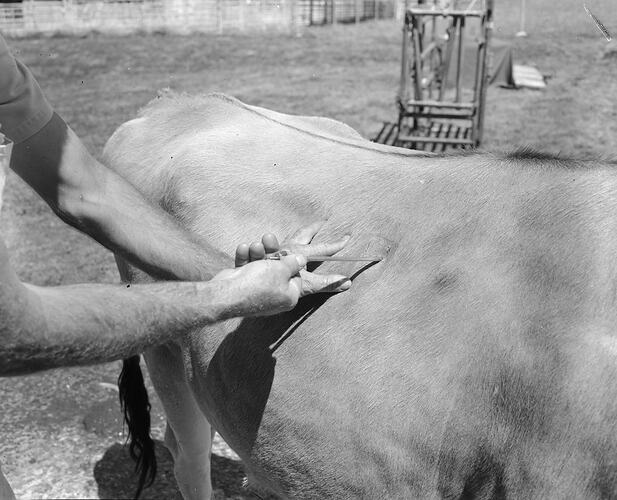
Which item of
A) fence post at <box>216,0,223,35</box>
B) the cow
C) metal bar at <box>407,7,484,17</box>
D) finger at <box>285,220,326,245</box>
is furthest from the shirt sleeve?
fence post at <box>216,0,223,35</box>

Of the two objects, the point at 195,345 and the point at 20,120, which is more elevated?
the point at 20,120

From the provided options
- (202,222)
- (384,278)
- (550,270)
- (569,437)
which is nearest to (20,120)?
(202,222)

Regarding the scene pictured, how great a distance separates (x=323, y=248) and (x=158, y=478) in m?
1.91

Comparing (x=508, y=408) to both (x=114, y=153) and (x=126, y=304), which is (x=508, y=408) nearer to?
(x=126, y=304)

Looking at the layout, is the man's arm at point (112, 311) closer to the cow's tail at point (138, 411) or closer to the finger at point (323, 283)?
the finger at point (323, 283)

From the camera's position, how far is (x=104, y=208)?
83.4 inches

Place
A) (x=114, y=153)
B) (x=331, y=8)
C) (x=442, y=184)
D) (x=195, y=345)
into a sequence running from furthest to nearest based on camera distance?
(x=331, y=8) → (x=114, y=153) → (x=195, y=345) → (x=442, y=184)

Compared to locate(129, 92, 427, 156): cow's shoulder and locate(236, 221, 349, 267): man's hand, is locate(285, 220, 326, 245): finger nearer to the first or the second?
locate(236, 221, 349, 267): man's hand

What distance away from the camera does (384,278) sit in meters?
2.10

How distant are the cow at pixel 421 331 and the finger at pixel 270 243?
0.84 ft

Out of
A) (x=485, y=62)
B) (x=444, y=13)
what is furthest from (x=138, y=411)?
(x=485, y=62)

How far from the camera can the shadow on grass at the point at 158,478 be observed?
3.43 metres

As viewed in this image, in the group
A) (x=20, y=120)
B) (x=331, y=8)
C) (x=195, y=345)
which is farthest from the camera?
(x=331, y=8)

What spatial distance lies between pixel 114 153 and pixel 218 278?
4.73 ft
